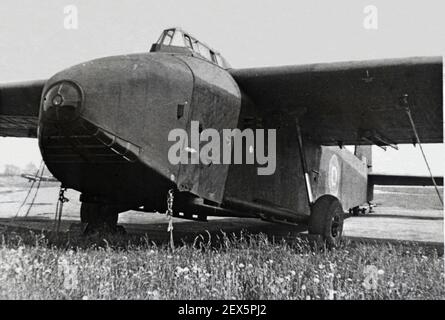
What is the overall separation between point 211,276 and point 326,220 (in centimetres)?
399

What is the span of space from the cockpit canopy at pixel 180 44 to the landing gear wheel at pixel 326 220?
316 centimetres

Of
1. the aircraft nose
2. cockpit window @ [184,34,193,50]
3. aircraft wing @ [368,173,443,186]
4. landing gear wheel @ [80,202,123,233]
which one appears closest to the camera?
the aircraft nose

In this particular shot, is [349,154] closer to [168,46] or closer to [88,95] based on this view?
[168,46]

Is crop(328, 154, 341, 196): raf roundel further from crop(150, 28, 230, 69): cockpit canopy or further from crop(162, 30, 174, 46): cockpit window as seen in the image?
crop(162, 30, 174, 46): cockpit window

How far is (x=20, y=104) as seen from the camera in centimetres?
968

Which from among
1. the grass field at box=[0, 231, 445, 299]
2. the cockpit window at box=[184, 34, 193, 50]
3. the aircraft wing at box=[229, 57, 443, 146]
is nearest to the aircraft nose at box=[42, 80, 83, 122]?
the grass field at box=[0, 231, 445, 299]

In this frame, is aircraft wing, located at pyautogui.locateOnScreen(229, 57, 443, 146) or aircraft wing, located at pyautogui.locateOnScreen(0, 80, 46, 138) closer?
aircraft wing, located at pyautogui.locateOnScreen(229, 57, 443, 146)

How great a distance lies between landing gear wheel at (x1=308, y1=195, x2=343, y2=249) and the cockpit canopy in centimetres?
316

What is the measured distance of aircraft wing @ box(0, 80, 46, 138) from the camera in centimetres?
895

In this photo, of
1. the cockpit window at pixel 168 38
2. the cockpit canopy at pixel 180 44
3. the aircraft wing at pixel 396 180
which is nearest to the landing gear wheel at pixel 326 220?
the cockpit canopy at pixel 180 44

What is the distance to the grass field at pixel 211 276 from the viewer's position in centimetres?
372

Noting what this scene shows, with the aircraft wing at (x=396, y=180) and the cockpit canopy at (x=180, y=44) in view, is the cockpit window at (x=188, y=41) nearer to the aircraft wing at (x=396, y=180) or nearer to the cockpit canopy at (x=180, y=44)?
the cockpit canopy at (x=180, y=44)

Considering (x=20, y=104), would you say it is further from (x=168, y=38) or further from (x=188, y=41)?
(x=188, y=41)
